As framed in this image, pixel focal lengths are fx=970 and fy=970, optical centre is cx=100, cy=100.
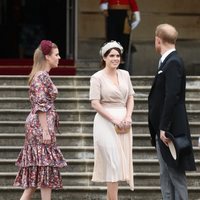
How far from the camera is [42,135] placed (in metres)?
10.1

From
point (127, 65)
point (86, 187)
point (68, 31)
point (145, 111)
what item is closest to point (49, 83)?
point (86, 187)

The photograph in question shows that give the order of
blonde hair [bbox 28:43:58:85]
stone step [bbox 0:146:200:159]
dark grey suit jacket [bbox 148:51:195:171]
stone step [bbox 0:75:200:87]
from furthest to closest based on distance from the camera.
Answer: stone step [bbox 0:75:200:87], stone step [bbox 0:146:200:159], blonde hair [bbox 28:43:58:85], dark grey suit jacket [bbox 148:51:195:171]

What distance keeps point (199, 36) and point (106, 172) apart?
25.8ft

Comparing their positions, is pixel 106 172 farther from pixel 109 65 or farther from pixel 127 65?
pixel 127 65

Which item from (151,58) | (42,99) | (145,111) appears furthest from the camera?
(151,58)

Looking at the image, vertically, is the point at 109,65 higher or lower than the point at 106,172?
higher

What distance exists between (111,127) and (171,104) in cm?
100

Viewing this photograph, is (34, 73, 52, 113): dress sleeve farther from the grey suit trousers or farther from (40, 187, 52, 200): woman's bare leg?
the grey suit trousers

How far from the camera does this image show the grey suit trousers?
9.51 metres

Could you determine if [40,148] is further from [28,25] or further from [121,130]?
[28,25]

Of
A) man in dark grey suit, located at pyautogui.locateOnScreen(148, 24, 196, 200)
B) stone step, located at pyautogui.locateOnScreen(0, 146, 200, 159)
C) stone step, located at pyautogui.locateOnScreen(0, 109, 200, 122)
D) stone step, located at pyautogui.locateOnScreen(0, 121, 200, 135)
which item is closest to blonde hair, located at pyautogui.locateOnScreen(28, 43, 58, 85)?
man in dark grey suit, located at pyautogui.locateOnScreen(148, 24, 196, 200)

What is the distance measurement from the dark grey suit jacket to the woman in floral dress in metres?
1.18

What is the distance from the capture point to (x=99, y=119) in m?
10.2

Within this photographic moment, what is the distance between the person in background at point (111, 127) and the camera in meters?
10.1
